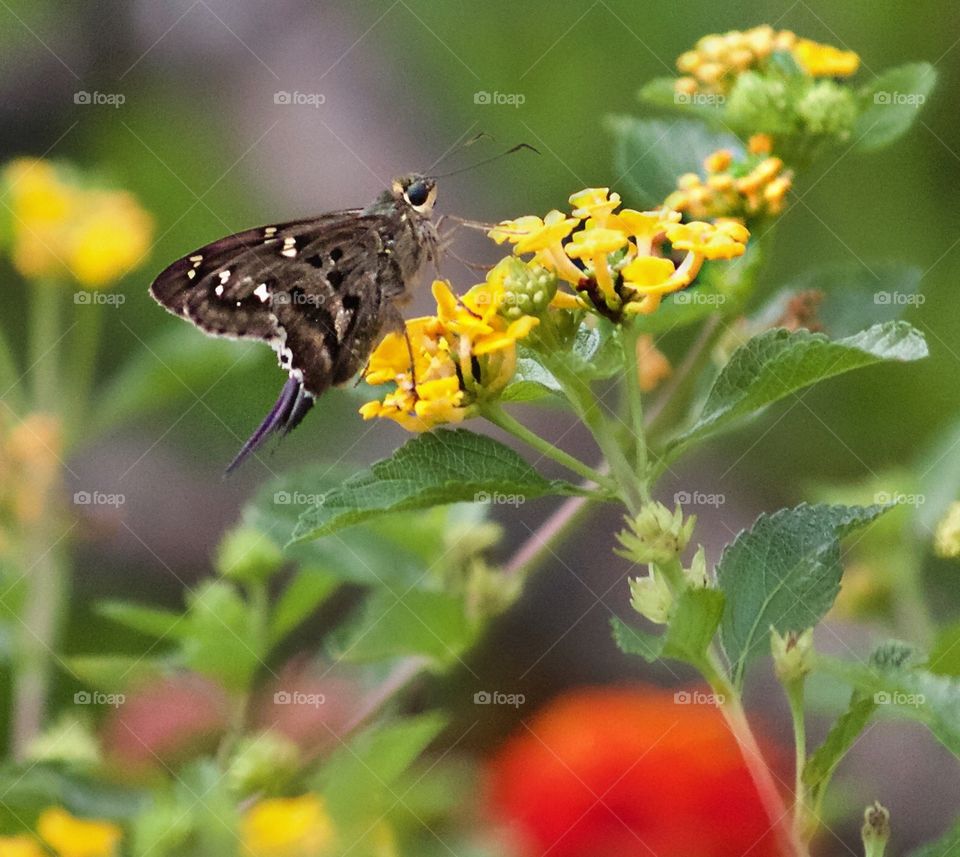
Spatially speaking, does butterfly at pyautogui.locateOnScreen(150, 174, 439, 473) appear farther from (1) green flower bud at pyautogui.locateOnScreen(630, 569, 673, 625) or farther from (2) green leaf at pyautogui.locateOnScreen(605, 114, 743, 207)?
(1) green flower bud at pyautogui.locateOnScreen(630, 569, 673, 625)

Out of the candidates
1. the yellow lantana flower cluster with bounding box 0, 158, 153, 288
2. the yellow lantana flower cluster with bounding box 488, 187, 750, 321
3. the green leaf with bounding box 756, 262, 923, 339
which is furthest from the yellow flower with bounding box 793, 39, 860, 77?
the yellow lantana flower cluster with bounding box 0, 158, 153, 288

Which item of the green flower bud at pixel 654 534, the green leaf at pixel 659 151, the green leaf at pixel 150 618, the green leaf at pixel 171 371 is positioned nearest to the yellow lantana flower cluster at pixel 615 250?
the green flower bud at pixel 654 534

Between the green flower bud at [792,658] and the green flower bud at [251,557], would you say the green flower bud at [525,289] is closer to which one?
the green flower bud at [792,658]

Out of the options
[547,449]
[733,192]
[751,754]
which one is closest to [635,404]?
[547,449]

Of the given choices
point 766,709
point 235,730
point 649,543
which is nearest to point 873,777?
point 766,709

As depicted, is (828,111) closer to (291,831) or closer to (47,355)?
(291,831)
